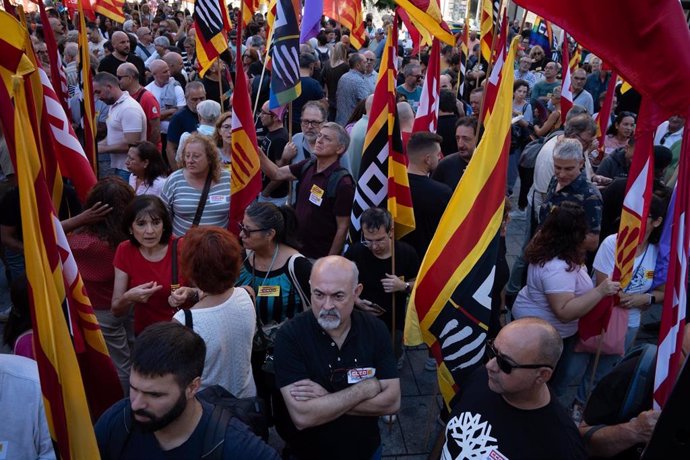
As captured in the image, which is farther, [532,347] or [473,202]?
[473,202]

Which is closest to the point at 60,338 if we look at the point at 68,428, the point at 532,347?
the point at 68,428

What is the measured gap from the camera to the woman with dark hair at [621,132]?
665 centimetres

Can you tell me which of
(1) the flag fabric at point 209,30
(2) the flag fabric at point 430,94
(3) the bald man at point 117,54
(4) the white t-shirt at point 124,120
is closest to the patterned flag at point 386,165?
(2) the flag fabric at point 430,94

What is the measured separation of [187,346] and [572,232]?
2.50 m

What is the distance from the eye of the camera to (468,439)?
237cm

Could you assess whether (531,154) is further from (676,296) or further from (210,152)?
(676,296)

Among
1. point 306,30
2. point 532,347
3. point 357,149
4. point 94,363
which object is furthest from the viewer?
point 306,30

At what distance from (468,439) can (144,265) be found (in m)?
2.17

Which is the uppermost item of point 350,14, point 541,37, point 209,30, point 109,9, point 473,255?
point 541,37

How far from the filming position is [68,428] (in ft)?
6.47

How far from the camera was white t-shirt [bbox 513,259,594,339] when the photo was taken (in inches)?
141

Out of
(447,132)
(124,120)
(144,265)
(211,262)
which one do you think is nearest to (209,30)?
(124,120)

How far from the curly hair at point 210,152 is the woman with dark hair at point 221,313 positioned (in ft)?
5.58

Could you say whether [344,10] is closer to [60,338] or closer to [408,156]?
[408,156]
